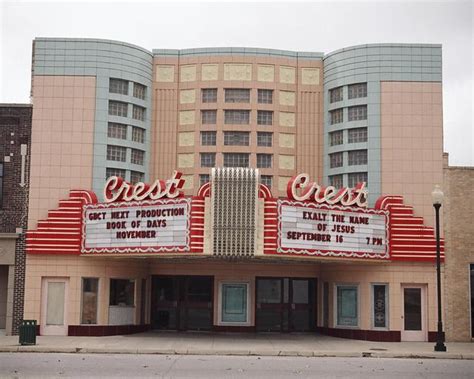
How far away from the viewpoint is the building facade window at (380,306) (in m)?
33.4

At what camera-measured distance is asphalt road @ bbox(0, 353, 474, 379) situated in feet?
70.2

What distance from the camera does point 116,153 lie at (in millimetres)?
34938

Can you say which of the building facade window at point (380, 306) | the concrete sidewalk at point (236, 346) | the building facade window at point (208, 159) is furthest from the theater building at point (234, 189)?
the concrete sidewalk at point (236, 346)

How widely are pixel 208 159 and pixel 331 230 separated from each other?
316 inches

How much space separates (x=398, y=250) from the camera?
33.2 meters

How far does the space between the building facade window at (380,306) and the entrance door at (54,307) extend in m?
13.4

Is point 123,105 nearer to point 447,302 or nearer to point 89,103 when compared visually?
point 89,103

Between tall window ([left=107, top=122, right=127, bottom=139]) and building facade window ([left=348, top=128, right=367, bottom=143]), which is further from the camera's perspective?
building facade window ([left=348, top=128, right=367, bottom=143])

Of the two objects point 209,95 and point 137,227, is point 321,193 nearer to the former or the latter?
point 137,227

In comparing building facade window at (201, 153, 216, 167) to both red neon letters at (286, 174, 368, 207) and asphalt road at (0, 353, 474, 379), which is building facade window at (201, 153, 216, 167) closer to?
red neon letters at (286, 174, 368, 207)

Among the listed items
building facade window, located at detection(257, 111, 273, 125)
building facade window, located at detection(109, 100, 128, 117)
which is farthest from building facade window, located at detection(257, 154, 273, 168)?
building facade window, located at detection(109, 100, 128, 117)

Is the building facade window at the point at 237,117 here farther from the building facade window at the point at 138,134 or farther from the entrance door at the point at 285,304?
the entrance door at the point at 285,304

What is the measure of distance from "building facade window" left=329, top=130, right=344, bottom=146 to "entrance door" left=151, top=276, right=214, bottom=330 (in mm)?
8679

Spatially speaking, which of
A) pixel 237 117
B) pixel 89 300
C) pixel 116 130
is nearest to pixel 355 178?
pixel 237 117
